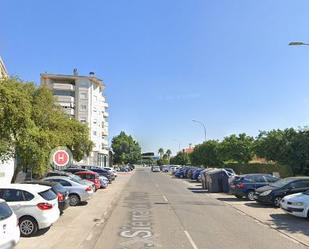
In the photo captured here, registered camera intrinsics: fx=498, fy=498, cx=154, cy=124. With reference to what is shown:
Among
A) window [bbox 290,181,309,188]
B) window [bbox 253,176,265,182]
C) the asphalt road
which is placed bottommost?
the asphalt road

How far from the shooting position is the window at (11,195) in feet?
45.8

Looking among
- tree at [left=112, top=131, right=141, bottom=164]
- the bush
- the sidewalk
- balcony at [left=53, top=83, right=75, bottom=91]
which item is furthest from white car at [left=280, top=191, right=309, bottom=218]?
tree at [left=112, top=131, right=141, bottom=164]

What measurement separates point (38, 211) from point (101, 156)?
10288 centimetres

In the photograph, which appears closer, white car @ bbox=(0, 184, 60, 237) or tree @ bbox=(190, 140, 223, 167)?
white car @ bbox=(0, 184, 60, 237)

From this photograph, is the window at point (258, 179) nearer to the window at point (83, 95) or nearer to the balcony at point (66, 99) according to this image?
the balcony at point (66, 99)

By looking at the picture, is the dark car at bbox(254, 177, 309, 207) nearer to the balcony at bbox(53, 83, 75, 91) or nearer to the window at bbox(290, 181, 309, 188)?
the window at bbox(290, 181, 309, 188)

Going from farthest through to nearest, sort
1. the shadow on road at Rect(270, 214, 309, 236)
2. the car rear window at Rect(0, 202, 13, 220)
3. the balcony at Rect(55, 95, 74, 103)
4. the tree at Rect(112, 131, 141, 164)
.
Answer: the tree at Rect(112, 131, 141, 164)
the balcony at Rect(55, 95, 74, 103)
the shadow on road at Rect(270, 214, 309, 236)
the car rear window at Rect(0, 202, 13, 220)

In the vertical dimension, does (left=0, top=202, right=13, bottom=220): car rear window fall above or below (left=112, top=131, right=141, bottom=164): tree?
below

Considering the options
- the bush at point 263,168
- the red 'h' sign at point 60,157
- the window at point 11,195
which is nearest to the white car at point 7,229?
the window at point 11,195

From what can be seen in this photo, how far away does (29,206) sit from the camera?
13.8 m

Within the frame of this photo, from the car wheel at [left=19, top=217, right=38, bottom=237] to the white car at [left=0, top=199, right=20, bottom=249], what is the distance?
320cm

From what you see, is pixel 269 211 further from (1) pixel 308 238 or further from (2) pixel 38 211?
(2) pixel 38 211

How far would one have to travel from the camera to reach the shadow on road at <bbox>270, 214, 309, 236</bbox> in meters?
15.9

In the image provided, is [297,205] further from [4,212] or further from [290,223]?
[4,212]
